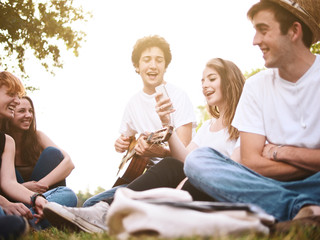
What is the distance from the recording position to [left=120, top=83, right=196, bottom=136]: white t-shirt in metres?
4.76

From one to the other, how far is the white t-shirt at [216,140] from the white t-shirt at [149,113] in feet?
1.42

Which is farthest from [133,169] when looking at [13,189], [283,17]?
[283,17]

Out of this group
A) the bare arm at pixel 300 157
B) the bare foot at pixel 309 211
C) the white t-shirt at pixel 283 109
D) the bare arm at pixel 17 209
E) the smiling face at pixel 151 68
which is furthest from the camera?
the smiling face at pixel 151 68

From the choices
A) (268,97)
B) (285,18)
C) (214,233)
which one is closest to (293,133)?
(268,97)

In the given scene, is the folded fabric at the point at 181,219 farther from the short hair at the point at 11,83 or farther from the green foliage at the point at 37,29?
the green foliage at the point at 37,29

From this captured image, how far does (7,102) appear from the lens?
A: 420 centimetres

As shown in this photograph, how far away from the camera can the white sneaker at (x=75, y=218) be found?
2.88 meters

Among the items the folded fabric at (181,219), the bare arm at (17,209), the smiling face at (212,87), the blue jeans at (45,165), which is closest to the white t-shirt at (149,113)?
the smiling face at (212,87)

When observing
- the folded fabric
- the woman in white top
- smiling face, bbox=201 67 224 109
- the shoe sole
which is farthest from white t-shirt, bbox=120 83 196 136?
the folded fabric

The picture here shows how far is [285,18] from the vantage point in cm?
309

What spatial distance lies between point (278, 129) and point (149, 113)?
2377 mm

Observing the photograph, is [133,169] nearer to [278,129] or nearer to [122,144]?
[122,144]

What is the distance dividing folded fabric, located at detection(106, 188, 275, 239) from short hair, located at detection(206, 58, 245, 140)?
2.22 metres

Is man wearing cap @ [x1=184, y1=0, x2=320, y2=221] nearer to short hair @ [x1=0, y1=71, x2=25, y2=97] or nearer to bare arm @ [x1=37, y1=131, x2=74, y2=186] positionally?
bare arm @ [x1=37, y1=131, x2=74, y2=186]
